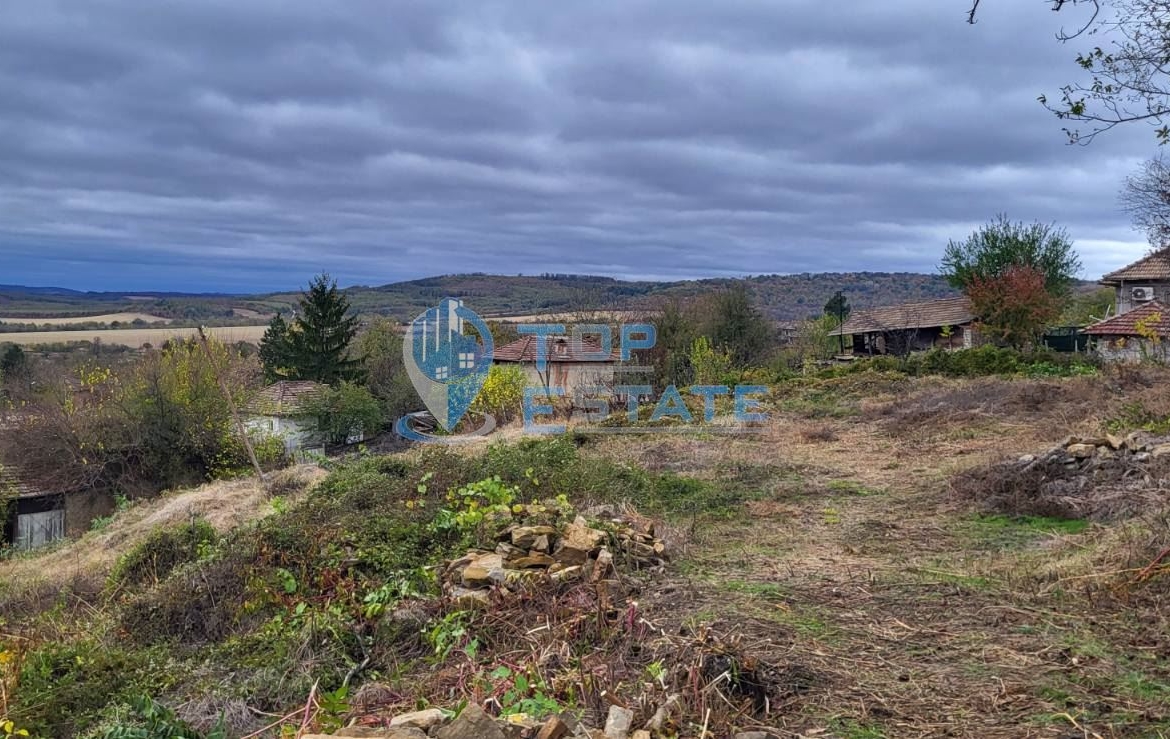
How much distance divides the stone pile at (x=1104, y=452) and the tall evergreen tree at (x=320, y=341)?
87.3 feet

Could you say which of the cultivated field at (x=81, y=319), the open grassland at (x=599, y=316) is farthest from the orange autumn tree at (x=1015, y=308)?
the cultivated field at (x=81, y=319)

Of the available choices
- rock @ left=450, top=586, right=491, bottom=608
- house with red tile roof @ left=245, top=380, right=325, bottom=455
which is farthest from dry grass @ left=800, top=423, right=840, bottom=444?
house with red tile roof @ left=245, top=380, right=325, bottom=455

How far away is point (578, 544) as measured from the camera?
466cm

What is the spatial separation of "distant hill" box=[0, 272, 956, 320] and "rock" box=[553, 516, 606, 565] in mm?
29014

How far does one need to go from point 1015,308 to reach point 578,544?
2228cm

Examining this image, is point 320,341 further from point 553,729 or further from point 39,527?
point 553,729

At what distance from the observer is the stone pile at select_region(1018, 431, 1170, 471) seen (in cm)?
600

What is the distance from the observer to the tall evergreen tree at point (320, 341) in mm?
30078

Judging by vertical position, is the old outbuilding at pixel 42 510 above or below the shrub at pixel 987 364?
below

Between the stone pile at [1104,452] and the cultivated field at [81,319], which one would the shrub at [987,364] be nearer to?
the stone pile at [1104,452]

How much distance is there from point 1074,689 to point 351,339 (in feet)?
103

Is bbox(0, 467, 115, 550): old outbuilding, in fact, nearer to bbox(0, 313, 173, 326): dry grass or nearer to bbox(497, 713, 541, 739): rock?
bbox(497, 713, 541, 739): rock

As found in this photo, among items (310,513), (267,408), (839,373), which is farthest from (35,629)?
(267,408)

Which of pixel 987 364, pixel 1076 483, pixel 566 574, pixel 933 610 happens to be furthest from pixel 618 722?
pixel 987 364
